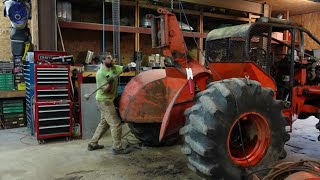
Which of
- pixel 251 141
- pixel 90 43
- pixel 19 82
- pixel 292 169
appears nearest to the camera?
pixel 292 169

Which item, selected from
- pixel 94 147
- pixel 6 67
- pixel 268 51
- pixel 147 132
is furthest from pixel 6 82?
pixel 268 51

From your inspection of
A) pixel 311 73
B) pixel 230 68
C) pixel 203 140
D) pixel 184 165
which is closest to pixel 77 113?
pixel 184 165

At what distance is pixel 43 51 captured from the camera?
4840 millimetres

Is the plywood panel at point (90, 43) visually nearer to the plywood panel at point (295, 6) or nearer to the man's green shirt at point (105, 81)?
the man's green shirt at point (105, 81)

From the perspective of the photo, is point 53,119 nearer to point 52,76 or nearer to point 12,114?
point 52,76

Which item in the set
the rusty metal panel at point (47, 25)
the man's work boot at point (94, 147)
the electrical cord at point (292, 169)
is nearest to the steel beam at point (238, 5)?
the rusty metal panel at point (47, 25)

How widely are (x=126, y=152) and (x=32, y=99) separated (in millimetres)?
1953

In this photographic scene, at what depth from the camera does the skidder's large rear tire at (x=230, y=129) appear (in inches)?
97.7

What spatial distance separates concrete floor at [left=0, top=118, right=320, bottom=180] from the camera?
3.37m

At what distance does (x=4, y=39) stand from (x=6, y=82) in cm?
143

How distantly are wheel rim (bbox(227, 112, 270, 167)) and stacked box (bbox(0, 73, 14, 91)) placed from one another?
15.4ft

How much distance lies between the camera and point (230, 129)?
8.47 ft

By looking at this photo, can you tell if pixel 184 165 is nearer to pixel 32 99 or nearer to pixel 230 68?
pixel 230 68

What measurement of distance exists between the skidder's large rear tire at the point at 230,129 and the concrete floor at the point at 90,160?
2.44 ft
